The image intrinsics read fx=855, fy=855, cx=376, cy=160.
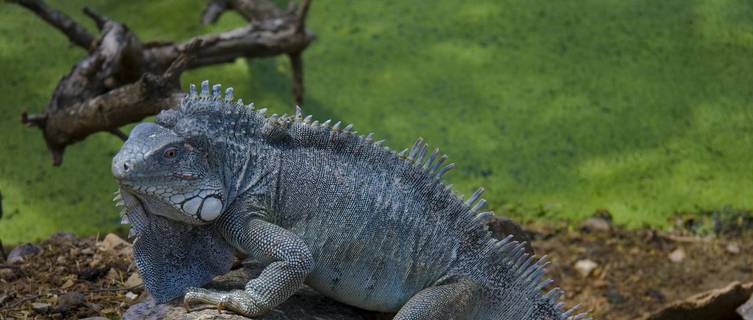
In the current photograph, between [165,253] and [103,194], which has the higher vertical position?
[165,253]

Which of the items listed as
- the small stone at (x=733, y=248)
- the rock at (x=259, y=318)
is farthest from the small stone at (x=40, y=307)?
the small stone at (x=733, y=248)

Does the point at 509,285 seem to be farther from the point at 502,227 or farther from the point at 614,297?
the point at 614,297

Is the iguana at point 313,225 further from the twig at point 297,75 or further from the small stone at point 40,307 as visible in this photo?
the twig at point 297,75

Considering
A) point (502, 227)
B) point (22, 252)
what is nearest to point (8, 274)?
point (22, 252)

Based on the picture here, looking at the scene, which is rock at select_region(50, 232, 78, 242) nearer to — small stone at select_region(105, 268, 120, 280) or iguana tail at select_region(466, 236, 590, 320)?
small stone at select_region(105, 268, 120, 280)

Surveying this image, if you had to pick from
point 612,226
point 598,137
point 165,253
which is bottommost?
point 612,226

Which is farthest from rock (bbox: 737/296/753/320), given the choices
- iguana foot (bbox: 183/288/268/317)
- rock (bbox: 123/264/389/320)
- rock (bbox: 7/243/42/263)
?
rock (bbox: 7/243/42/263)

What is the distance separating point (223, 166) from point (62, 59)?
4198 millimetres

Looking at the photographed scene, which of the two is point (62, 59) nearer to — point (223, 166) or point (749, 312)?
point (223, 166)

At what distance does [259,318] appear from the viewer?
8.73 ft

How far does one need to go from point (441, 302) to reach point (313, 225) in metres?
0.48

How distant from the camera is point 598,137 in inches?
227

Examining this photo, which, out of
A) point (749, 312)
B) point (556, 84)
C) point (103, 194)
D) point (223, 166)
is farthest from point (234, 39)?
point (749, 312)

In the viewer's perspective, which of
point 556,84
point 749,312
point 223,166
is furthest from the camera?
point 556,84
